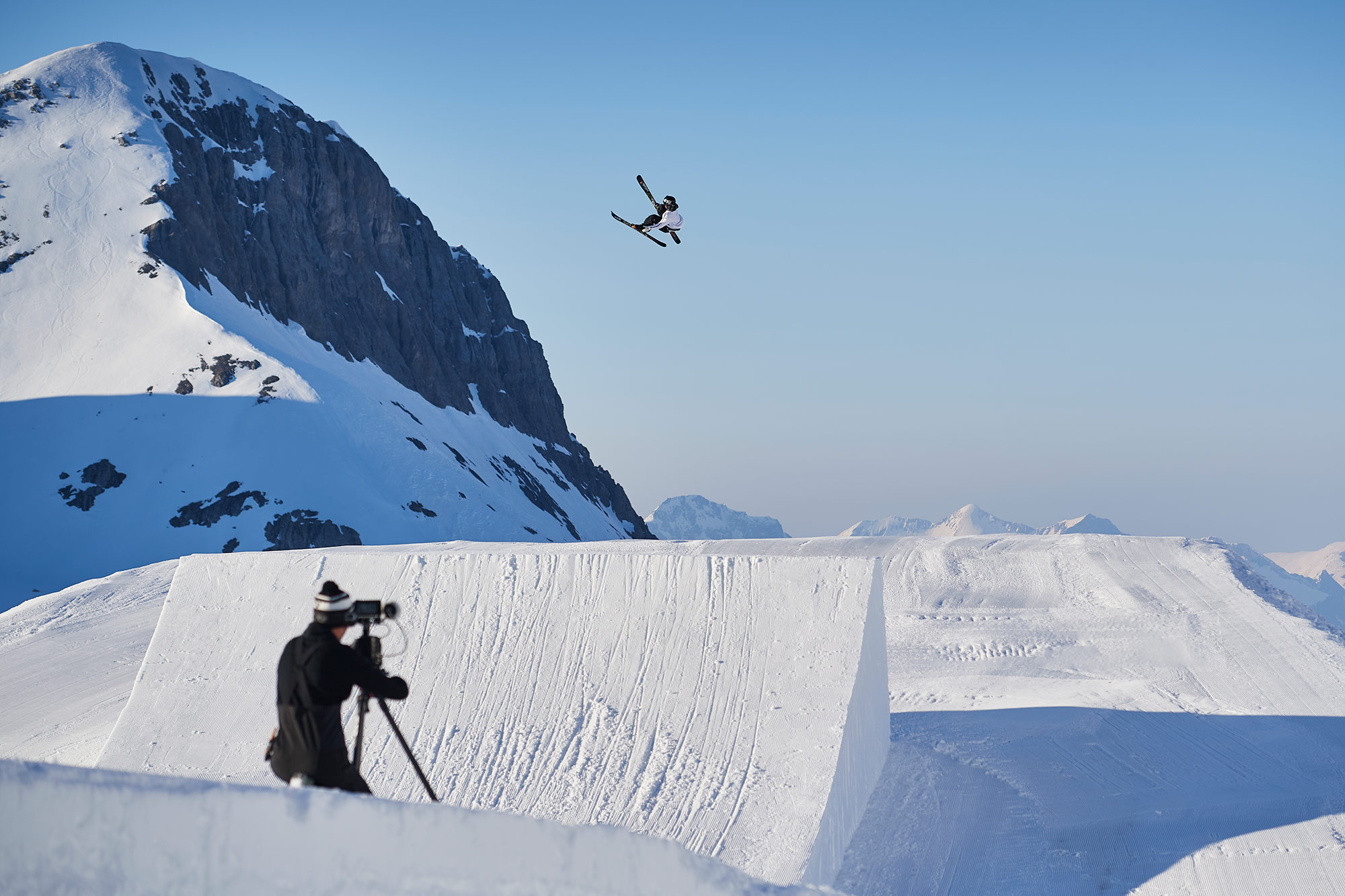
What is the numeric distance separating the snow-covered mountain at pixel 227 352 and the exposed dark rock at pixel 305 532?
0.12m

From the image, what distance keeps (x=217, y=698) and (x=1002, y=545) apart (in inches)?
591

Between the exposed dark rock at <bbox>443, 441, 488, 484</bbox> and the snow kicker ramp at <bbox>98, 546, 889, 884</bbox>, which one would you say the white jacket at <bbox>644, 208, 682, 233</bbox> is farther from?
the exposed dark rock at <bbox>443, 441, 488, 484</bbox>

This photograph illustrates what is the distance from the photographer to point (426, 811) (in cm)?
313

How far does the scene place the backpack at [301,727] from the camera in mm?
4320

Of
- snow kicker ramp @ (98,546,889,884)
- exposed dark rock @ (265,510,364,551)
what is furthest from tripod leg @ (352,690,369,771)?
exposed dark rock @ (265,510,364,551)

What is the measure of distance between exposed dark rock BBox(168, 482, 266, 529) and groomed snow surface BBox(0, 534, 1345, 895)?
88.0 ft

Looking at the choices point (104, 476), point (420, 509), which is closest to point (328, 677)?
point (420, 509)

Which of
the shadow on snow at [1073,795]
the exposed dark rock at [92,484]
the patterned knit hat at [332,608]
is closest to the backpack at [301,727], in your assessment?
the patterned knit hat at [332,608]

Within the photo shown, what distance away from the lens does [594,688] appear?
1073 cm

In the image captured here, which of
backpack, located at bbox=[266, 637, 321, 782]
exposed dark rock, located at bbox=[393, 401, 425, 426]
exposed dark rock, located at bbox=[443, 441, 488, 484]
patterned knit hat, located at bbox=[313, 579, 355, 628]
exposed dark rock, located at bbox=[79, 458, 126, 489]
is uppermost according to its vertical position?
exposed dark rock, located at bbox=[393, 401, 425, 426]

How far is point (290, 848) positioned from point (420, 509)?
146ft

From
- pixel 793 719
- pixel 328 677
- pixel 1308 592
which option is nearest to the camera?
pixel 328 677

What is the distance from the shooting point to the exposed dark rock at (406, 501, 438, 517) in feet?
150

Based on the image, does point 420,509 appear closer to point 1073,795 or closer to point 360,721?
point 1073,795
